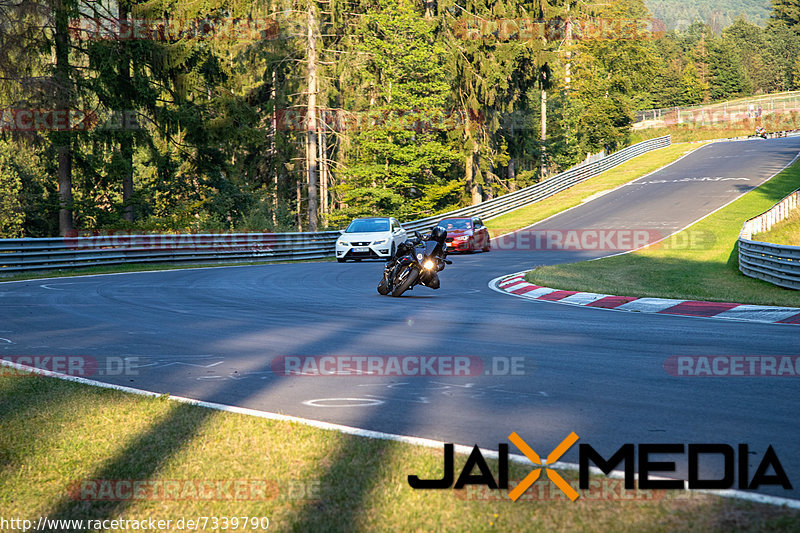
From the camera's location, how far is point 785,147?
6044 cm

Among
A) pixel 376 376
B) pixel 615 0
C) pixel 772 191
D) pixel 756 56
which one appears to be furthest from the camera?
pixel 756 56

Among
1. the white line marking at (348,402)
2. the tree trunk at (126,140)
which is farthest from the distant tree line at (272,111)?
the white line marking at (348,402)

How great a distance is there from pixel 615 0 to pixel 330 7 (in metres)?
59.3

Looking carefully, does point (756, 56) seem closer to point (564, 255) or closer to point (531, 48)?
point (531, 48)

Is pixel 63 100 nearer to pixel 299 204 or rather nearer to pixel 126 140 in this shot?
pixel 126 140

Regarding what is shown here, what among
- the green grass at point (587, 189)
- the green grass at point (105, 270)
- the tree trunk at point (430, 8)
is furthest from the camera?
the tree trunk at point (430, 8)

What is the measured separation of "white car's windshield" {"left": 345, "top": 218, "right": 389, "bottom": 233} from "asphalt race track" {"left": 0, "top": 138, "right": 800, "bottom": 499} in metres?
9.89

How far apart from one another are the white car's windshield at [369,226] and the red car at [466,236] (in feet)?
11.3

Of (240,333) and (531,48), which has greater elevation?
(531,48)

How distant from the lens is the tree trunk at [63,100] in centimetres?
2906

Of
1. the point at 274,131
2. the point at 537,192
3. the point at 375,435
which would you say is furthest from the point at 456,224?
the point at 375,435

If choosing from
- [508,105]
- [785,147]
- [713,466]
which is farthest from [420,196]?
[713,466]

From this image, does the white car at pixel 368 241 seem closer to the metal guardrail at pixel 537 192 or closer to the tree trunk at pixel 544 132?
the metal guardrail at pixel 537 192

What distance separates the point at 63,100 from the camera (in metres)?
29.2
